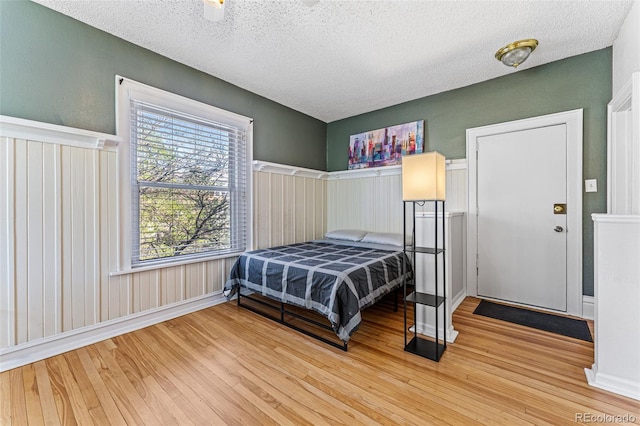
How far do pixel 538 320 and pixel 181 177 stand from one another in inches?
152

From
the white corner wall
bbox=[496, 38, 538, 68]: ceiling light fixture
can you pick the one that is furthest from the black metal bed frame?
the white corner wall

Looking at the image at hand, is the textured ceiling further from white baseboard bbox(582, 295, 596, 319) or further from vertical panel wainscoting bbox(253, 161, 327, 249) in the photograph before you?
white baseboard bbox(582, 295, 596, 319)

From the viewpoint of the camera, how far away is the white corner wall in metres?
1.96

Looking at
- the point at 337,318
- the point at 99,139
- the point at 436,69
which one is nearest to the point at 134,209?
the point at 99,139

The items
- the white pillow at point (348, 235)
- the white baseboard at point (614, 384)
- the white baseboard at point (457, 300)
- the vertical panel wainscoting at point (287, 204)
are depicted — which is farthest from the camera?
the white pillow at point (348, 235)

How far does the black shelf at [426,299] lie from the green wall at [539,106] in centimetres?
180

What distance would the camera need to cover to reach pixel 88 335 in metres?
2.19

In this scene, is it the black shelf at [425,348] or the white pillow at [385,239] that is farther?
the white pillow at [385,239]

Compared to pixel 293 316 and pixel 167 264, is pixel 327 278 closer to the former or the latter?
pixel 293 316

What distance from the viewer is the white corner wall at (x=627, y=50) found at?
1.96 meters

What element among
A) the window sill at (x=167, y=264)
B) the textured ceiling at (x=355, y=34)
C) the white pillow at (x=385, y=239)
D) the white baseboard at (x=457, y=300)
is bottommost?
the white baseboard at (x=457, y=300)

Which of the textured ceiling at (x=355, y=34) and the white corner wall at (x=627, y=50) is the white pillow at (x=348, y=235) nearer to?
the textured ceiling at (x=355, y=34)

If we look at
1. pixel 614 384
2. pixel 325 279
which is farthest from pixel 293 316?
pixel 614 384

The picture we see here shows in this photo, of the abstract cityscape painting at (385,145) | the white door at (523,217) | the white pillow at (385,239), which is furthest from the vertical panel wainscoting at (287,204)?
the white door at (523,217)
